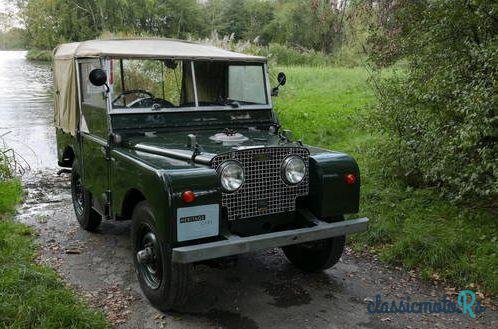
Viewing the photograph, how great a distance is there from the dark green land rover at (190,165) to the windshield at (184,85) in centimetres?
1

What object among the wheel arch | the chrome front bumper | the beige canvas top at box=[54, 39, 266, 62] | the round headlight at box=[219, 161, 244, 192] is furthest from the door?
the chrome front bumper

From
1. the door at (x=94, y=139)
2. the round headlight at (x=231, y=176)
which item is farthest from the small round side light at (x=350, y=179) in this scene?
the door at (x=94, y=139)

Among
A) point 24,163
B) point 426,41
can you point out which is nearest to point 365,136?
point 426,41

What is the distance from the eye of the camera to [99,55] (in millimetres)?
5074

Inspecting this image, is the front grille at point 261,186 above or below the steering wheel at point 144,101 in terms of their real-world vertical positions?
below

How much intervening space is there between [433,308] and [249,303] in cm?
160

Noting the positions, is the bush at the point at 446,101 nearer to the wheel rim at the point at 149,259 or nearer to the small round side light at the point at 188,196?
the small round side light at the point at 188,196

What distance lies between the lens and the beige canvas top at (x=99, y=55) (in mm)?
5227

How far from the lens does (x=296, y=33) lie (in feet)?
127

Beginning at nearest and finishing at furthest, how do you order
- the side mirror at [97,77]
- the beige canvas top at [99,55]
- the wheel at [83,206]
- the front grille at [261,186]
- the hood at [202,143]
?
the front grille at [261,186], the hood at [202,143], the side mirror at [97,77], the beige canvas top at [99,55], the wheel at [83,206]

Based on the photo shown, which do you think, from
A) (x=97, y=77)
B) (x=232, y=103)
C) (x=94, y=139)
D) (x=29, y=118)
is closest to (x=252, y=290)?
(x=232, y=103)

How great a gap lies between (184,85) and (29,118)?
47.9 feet

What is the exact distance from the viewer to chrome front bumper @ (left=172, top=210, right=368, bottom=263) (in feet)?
12.0
